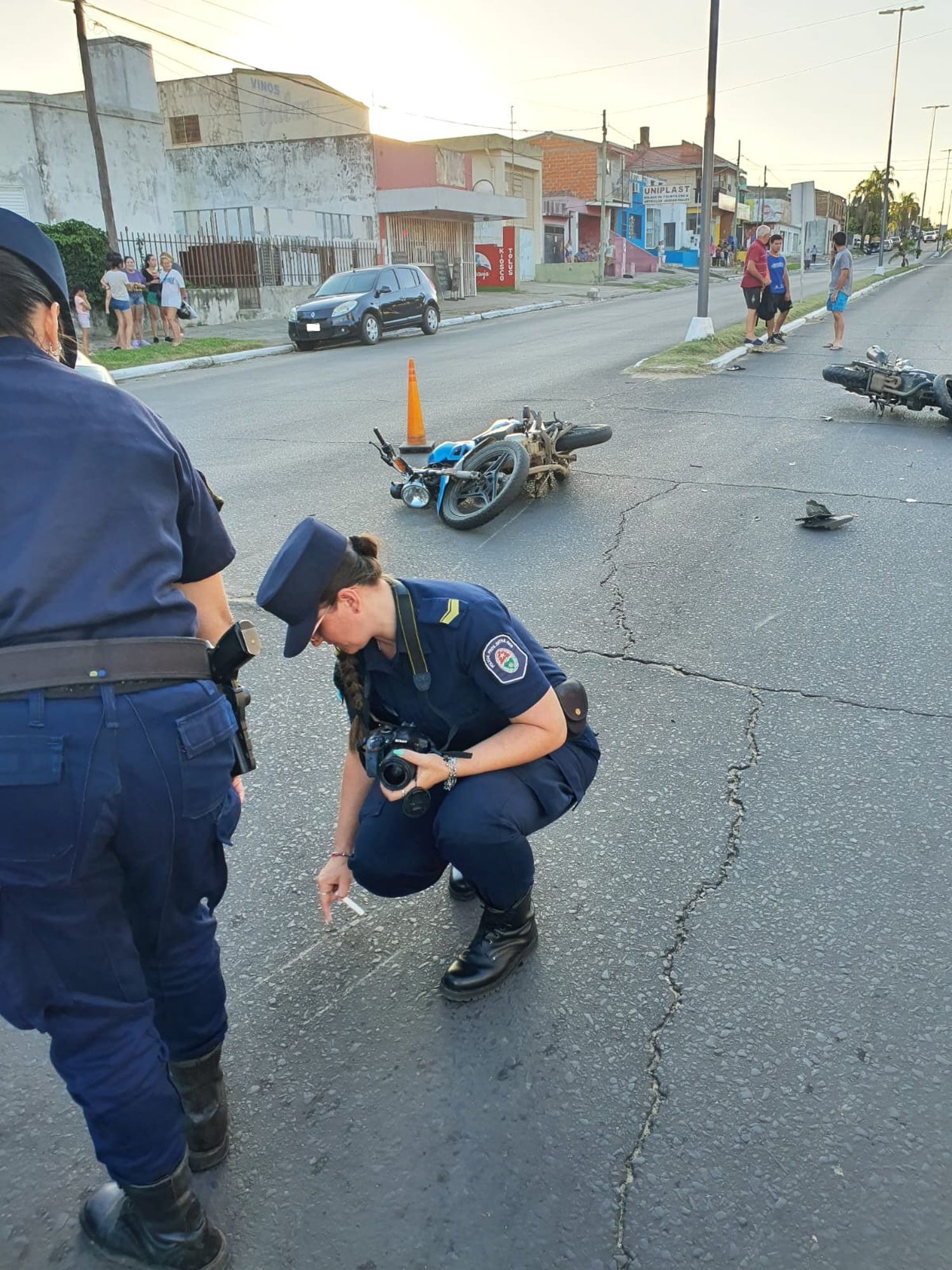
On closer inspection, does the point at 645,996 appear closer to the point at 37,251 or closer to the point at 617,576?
the point at 37,251

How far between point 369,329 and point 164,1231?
19982mm

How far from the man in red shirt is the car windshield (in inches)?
333

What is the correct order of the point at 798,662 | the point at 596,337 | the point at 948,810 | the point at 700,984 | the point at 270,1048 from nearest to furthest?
the point at 270,1048, the point at 700,984, the point at 948,810, the point at 798,662, the point at 596,337

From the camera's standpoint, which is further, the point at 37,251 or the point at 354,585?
the point at 354,585

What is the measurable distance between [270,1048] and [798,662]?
305 cm

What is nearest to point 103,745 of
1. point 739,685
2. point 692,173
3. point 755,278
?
point 739,685

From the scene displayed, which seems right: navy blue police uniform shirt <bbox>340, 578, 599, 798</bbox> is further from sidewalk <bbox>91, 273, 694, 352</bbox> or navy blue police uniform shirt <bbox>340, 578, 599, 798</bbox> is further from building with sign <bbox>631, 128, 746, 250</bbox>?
building with sign <bbox>631, 128, 746, 250</bbox>

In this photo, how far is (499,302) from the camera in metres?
35.5

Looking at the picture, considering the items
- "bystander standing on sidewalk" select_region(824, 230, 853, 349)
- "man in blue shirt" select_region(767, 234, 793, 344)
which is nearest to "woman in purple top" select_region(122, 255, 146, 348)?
"man in blue shirt" select_region(767, 234, 793, 344)

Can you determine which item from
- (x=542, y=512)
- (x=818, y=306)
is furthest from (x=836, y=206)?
(x=542, y=512)

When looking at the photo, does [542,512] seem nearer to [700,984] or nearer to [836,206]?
[700,984]

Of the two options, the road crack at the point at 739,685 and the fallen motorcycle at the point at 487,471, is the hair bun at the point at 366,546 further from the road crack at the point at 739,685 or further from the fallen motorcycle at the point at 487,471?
the fallen motorcycle at the point at 487,471

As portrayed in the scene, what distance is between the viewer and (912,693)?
13.7 ft

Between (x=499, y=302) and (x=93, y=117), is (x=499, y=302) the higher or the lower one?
the lower one
